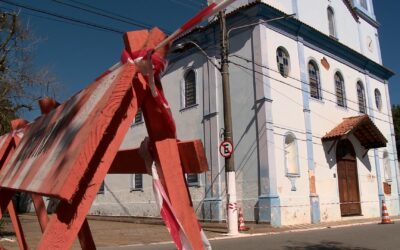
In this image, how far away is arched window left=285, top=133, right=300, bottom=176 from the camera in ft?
62.9

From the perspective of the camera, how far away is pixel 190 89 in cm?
2189

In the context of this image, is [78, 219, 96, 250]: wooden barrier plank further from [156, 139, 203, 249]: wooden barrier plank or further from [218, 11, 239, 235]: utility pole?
[218, 11, 239, 235]: utility pole

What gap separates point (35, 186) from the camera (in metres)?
2.45

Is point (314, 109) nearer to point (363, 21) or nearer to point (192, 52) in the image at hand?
point (192, 52)

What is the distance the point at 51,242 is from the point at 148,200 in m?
21.2

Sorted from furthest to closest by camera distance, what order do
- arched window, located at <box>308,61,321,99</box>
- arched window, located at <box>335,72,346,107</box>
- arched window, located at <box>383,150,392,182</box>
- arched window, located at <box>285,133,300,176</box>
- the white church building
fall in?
arched window, located at <box>383,150,392,182</box>, arched window, located at <box>335,72,346,107</box>, arched window, located at <box>308,61,321,99</box>, arched window, located at <box>285,133,300,176</box>, the white church building

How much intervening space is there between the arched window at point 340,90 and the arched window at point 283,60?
187 inches

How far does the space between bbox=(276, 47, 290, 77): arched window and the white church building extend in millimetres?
45

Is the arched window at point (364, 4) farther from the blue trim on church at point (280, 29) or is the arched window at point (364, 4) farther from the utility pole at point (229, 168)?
the utility pole at point (229, 168)

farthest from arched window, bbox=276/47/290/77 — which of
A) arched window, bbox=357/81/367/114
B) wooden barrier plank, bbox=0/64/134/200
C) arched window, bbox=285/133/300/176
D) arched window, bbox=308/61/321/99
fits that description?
wooden barrier plank, bbox=0/64/134/200

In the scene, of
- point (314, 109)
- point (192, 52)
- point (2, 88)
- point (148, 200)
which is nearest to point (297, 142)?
point (314, 109)

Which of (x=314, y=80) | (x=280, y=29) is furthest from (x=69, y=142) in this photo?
(x=314, y=80)

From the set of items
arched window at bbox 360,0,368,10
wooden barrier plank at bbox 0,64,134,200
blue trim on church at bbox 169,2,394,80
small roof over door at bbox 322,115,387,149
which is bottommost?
wooden barrier plank at bbox 0,64,134,200

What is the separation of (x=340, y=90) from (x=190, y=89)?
8136 millimetres
